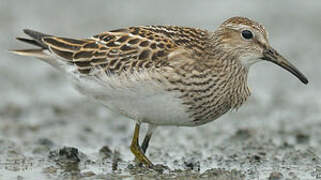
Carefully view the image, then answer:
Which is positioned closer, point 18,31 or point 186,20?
point 18,31

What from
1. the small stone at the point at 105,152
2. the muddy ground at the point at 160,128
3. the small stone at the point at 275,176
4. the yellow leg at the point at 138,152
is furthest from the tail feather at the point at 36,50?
the small stone at the point at 275,176

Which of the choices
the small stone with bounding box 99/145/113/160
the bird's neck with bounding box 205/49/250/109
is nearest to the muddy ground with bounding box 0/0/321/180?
the small stone with bounding box 99/145/113/160

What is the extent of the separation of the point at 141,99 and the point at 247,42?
1437 millimetres

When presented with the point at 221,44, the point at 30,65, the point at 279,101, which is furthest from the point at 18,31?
the point at 221,44

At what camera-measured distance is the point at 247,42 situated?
8.15 m

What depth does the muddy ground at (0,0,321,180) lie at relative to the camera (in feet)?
27.4

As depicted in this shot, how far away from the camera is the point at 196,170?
8.20 m

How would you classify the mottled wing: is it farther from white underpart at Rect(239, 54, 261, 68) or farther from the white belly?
white underpart at Rect(239, 54, 261, 68)

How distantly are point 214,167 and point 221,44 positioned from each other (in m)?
1.50

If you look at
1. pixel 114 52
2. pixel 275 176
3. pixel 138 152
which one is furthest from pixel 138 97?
pixel 275 176

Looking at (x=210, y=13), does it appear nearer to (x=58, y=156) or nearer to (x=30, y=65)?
(x=30, y=65)

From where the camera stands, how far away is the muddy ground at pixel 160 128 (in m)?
8.34

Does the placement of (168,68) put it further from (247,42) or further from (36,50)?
(36,50)

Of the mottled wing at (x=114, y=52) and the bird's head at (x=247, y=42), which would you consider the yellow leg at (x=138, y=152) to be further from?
the bird's head at (x=247, y=42)
